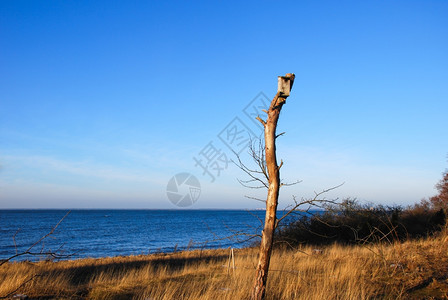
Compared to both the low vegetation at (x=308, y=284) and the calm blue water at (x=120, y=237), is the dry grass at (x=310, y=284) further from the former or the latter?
the calm blue water at (x=120, y=237)

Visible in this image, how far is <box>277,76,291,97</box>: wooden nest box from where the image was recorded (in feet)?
15.6

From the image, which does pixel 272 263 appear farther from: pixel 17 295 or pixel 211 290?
pixel 17 295

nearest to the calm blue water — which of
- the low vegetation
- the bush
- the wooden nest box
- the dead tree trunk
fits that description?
the dead tree trunk

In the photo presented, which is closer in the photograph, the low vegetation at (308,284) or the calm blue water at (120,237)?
the low vegetation at (308,284)

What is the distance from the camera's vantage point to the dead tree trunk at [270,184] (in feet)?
15.1

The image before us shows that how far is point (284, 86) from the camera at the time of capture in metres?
4.77

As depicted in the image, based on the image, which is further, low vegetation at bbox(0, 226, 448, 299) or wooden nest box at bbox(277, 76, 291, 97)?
low vegetation at bbox(0, 226, 448, 299)

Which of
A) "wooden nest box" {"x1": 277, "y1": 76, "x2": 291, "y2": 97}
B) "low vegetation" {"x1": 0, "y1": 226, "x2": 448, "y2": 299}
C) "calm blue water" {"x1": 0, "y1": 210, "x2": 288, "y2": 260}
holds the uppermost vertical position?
"wooden nest box" {"x1": 277, "y1": 76, "x2": 291, "y2": 97}

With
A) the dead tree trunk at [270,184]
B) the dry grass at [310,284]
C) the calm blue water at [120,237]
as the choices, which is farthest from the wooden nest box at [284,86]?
the dry grass at [310,284]

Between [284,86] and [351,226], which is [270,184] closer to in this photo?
[284,86]

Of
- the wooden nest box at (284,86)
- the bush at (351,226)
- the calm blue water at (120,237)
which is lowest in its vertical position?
the calm blue water at (120,237)

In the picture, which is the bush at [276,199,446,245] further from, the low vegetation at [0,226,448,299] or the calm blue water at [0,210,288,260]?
the low vegetation at [0,226,448,299]

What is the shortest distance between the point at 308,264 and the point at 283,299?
3776 mm

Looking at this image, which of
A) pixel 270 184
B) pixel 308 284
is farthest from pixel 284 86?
pixel 308 284
